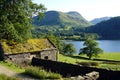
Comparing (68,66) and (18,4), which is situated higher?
(18,4)

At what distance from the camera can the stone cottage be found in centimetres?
3491

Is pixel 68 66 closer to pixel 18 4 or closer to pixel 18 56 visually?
pixel 18 56

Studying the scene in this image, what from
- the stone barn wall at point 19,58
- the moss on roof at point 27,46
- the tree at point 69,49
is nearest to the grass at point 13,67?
the stone barn wall at point 19,58

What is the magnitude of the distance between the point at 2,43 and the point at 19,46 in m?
2.87

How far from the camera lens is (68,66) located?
1137 inches

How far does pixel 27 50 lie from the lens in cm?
3738

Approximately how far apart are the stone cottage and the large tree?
1.46 meters

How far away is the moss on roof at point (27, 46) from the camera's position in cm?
3553

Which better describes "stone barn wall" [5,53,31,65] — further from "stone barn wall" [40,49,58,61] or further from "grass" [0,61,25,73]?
"stone barn wall" [40,49,58,61]

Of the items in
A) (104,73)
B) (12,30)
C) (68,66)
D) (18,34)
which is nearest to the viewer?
(104,73)

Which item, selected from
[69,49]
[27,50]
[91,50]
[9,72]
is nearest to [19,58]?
[27,50]

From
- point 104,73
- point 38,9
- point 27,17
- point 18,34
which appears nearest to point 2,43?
point 18,34

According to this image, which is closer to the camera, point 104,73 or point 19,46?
point 104,73

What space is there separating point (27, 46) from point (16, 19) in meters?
4.70
